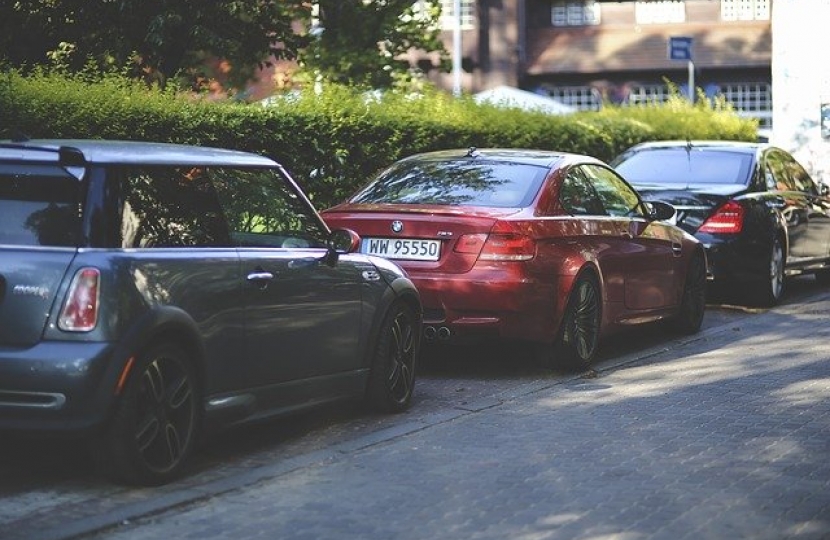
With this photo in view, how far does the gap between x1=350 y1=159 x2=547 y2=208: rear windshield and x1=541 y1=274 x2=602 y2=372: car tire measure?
728 mm

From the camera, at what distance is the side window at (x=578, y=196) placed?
11.4 meters

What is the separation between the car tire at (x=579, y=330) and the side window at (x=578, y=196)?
1.65 ft

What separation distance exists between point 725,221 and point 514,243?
5.32 meters

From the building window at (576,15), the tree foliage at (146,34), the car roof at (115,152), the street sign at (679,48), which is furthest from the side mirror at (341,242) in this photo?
the building window at (576,15)

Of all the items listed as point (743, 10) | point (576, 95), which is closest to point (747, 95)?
point (743, 10)

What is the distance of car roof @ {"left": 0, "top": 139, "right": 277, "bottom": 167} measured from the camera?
727cm

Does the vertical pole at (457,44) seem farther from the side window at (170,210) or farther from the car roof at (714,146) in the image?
the side window at (170,210)

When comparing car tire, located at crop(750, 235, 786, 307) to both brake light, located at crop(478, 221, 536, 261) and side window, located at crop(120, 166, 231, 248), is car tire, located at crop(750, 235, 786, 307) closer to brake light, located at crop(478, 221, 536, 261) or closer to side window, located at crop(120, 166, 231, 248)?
brake light, located at crop(478, 221, 536, 261)

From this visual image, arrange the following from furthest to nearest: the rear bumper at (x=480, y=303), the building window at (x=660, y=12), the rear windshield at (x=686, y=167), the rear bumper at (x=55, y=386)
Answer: the building window at (x=660, y=12)
the rear windshield at (x=686, y=167)
the rear bumper at (x=480, y=303)
the rear bumper at (x=55, y=386)

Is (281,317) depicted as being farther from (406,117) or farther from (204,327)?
(406,117)

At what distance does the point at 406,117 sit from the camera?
1634 centimetres

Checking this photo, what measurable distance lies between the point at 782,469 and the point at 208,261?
280 centimetres

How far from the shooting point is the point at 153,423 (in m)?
7.21

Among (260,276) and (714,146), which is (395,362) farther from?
(714,146)
